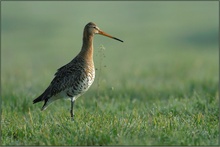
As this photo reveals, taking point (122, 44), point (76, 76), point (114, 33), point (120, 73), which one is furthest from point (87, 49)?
point (114, 33)

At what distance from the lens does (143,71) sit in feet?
48.9

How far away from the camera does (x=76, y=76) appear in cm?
800

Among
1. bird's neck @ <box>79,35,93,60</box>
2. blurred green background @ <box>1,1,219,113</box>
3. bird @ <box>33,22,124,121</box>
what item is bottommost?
bird @ <box>33,22,124,121</box>

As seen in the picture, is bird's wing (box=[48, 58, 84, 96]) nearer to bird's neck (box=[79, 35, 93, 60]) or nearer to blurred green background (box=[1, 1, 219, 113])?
bird's neck (box=[79, 35, 93, 60])

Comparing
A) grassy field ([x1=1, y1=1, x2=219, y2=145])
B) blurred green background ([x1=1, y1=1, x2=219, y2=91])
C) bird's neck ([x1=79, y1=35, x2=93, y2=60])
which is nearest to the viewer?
grassy field ([x1=1, y1=1, x2=219, y2=145])

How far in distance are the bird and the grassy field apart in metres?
0.27

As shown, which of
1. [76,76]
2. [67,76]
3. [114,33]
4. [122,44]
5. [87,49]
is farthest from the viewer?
[114,33]

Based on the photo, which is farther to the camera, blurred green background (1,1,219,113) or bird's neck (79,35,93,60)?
blurred green background (1,1,219,113)

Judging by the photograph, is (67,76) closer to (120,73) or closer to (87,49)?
(87,49)

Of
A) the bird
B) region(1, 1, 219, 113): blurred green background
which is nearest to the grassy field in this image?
region(1, 1, 219, 113): blurred green background

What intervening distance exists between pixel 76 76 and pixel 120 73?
6909mm

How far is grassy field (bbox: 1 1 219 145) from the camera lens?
650 cm

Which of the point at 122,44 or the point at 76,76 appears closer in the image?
the point at 76,76

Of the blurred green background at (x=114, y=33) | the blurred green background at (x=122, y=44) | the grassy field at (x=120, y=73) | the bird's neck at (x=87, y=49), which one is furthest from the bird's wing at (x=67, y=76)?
the blurred green background at (x=114, y=33)
